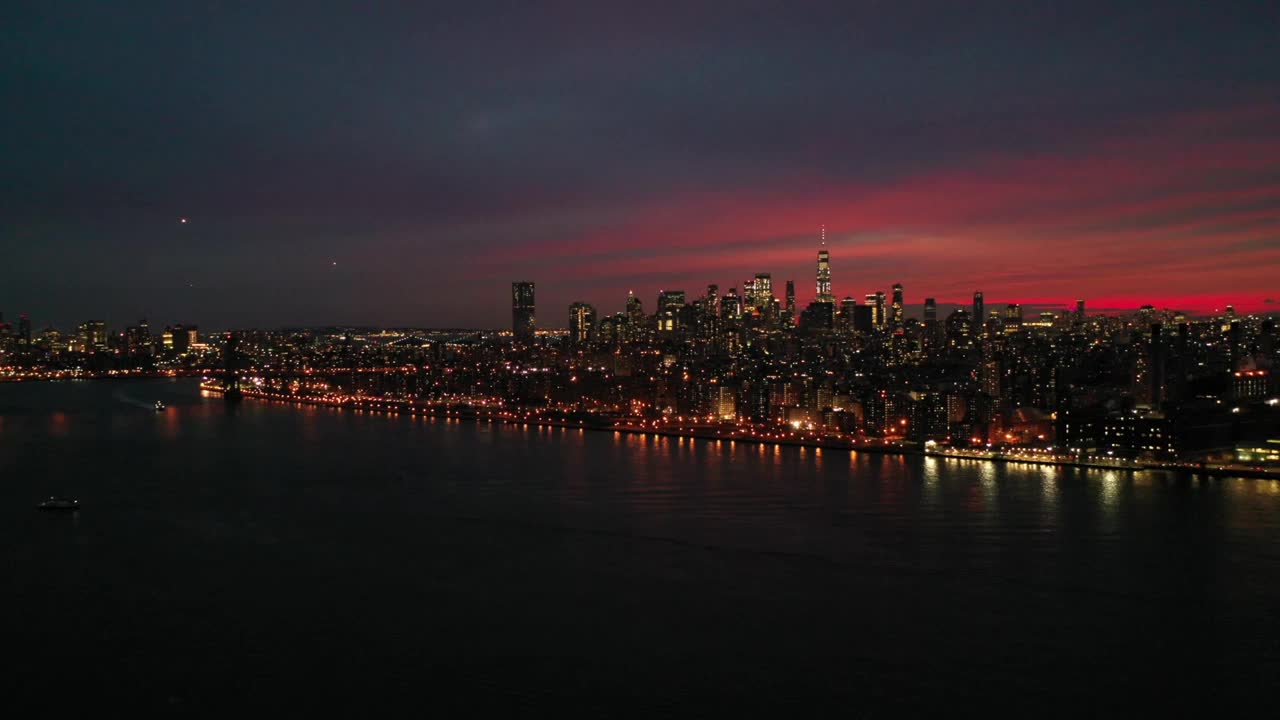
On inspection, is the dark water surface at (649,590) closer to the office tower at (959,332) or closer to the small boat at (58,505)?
the small boat at (58,505)

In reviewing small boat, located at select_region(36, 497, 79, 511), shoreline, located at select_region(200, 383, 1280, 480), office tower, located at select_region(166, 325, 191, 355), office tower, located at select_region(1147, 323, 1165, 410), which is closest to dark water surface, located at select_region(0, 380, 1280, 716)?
small boat, located at select_region(36, 497, 79, 511)

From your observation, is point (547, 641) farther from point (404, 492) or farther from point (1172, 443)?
point (1172, 443)

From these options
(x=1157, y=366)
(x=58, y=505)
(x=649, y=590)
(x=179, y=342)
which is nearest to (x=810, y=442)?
(x=1157, y=366)

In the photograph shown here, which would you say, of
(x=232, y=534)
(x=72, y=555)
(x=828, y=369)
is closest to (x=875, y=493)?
(x=232, y=534)

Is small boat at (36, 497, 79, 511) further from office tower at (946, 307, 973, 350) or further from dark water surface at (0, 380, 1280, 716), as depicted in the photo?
office tower at (946, 307, 973, 350)

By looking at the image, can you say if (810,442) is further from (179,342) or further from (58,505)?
(179,342)

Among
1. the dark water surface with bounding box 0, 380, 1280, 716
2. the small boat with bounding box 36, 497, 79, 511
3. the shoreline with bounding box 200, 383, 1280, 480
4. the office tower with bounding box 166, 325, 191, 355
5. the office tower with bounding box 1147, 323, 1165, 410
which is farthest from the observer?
the office tower with bounding box 166, 325, 191, 355
